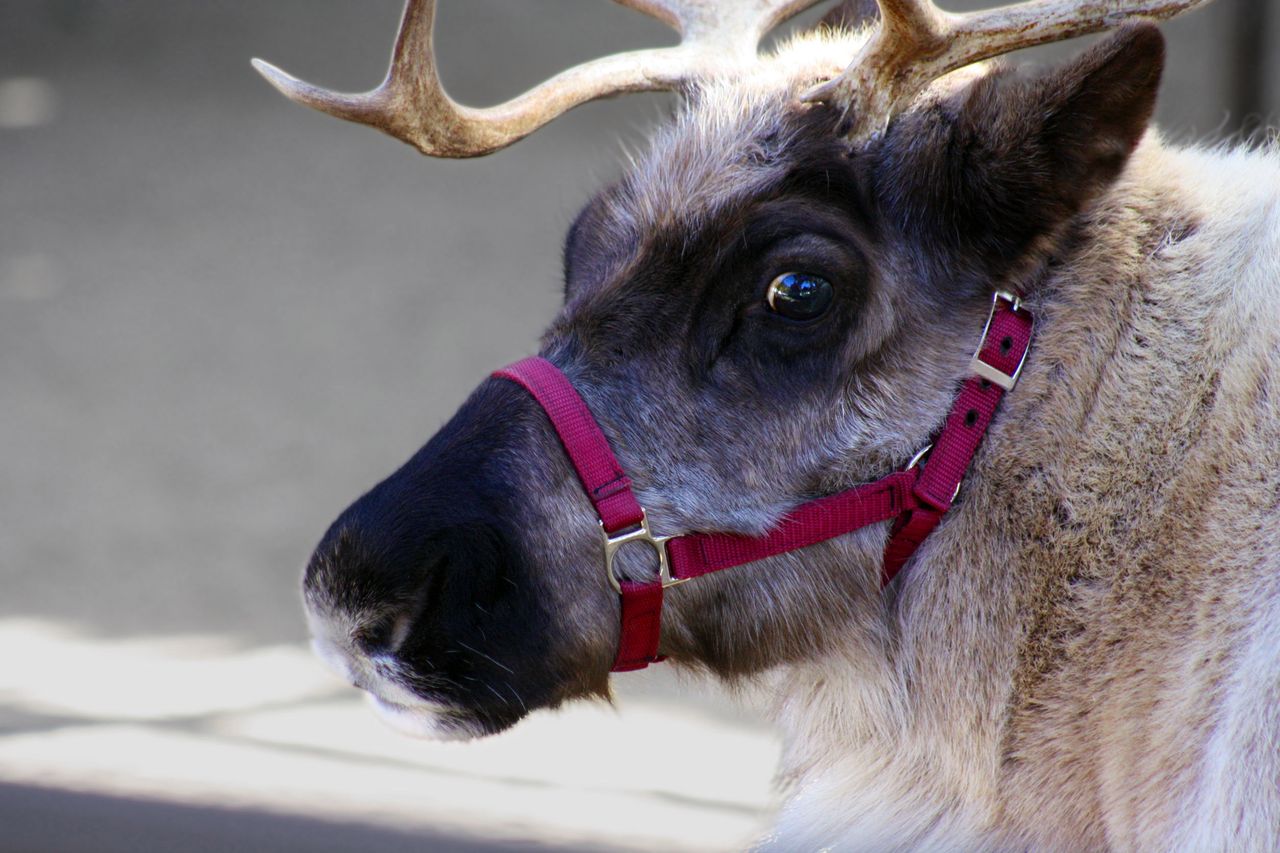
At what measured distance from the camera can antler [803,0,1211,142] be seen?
2.16m

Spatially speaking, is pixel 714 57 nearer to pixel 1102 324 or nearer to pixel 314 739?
pixel 1102 324

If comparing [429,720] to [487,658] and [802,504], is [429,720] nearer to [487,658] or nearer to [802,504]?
[487,658]

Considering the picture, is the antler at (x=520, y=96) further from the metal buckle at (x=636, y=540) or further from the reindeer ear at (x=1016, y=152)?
the metal buckle at (x=636, y=540)

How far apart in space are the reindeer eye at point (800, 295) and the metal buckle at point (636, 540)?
1.28ft

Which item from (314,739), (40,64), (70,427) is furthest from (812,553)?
(40,64)

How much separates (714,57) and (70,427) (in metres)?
4.64

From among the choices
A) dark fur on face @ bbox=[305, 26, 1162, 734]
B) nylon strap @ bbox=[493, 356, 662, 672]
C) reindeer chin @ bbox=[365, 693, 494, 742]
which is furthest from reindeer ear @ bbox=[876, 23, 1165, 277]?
reindeer chin @ bbox=[365, 693, 494, 742]

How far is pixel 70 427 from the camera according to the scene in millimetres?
6504

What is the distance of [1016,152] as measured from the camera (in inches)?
85.0

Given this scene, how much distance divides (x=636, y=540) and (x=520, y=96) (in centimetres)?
104

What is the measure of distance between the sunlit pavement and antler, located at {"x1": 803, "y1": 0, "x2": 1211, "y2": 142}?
6.77 ft

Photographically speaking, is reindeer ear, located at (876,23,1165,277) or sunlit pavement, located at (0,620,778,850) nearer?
reindeer ear, located at (876,23,1165,277)

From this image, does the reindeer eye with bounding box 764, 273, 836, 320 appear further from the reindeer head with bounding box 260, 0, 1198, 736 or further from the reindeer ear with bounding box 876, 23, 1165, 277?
the reindeer ear with bounding box 876, 23, 1165, 277

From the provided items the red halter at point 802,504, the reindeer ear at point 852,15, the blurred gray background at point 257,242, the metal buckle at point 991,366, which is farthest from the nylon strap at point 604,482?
the blurred gray background at point 257,242
